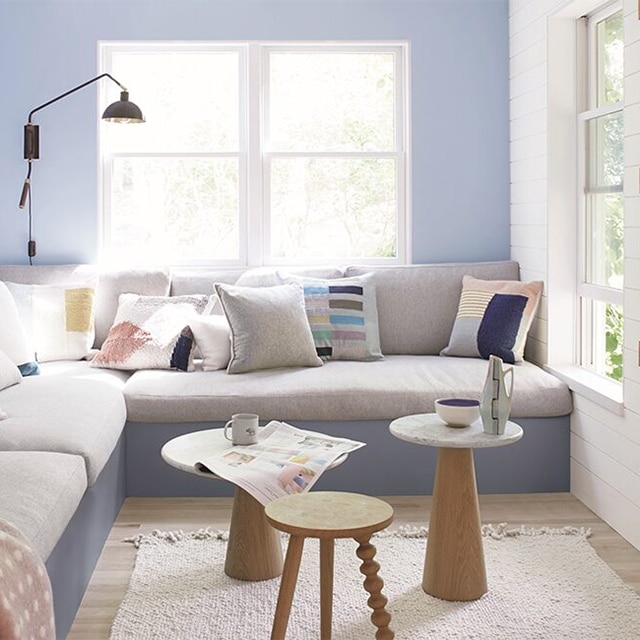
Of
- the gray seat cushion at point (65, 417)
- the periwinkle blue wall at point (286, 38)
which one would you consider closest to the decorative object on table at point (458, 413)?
the gray seat cushion at point (65, 417)

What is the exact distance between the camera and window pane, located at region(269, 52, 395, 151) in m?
5.23

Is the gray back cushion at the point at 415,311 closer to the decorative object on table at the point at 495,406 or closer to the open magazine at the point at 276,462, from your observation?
the open magazine at the point at 276,462

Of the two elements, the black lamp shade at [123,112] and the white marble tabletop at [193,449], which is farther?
the black lamp shade at [123,112]

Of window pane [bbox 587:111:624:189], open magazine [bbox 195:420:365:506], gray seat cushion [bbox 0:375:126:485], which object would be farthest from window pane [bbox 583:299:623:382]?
gray seat cushion [bbox 0:375:126:485]

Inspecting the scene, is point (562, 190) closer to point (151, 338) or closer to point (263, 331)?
point (263, 331)

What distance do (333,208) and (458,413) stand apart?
7.95 ft

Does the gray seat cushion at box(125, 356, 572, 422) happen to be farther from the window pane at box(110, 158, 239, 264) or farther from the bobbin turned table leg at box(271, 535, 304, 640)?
the bobbin turned table leg at box(271, 535, 304, 640)

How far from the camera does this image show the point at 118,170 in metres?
5.23

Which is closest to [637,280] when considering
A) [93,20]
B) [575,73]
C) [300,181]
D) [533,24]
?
[575,73]

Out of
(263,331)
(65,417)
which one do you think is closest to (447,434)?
(65,417)

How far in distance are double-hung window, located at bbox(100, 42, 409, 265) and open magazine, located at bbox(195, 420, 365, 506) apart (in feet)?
6.81

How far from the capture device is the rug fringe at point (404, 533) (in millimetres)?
3580

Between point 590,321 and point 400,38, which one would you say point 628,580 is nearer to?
point 590,321

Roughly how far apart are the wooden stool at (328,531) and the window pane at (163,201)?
2.86m
